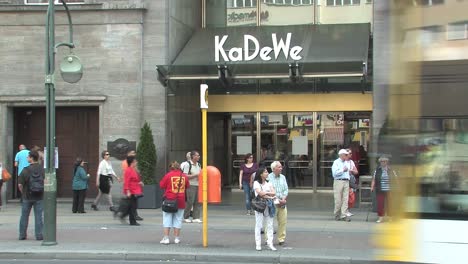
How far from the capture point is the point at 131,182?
566 inches

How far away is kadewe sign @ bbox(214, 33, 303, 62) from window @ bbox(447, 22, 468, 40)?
44.2ft

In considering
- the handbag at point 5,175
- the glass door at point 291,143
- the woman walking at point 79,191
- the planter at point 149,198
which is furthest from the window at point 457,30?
the glass door at point 291,143

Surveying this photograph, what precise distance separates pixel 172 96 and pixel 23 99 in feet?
15.0

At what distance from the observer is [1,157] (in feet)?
60.8

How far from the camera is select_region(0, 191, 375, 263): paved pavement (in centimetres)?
1098

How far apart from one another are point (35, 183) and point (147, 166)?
539 cm

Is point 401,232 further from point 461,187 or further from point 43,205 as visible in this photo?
point 43,205

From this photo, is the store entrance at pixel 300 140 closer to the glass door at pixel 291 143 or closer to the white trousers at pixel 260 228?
the glass door at pixel 291 143

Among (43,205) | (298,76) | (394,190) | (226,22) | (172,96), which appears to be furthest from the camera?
(226,22)

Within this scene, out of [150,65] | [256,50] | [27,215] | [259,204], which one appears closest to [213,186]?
[259,204]

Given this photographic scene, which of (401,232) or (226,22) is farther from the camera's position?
(226,22)

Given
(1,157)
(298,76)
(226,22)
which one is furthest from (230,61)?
(1,157)

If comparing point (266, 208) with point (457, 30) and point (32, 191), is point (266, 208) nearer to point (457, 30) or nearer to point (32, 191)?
point (32, 191)

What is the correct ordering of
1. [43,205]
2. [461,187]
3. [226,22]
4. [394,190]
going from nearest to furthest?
[461,187], [394,190], [43,205], [226,22]
